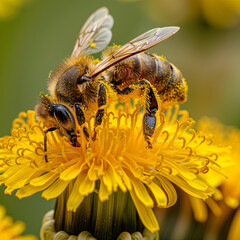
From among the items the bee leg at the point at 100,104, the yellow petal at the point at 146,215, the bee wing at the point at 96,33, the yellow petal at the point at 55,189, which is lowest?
the yellow petal at the point at 146,215

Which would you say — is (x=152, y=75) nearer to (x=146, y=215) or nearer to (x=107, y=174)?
(x=107, y=174)

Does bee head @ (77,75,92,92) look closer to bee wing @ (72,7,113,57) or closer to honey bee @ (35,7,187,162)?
honey bee @ (35,7,187,162)

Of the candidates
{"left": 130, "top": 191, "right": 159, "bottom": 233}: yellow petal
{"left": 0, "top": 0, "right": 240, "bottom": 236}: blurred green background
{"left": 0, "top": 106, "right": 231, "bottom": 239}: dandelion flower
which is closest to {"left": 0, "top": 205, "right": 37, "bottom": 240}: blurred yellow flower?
{"left": 0, "top": 106, "right": 231, "bottom": 239}: dandelion flower

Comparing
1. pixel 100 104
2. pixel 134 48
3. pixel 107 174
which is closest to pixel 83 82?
pixel 100 104

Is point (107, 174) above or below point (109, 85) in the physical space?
below

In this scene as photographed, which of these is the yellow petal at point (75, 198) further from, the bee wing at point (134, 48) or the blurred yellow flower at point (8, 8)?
the blurred yellow flower at point (8, 8)

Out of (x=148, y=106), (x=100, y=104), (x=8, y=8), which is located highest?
(x=8, y=8)

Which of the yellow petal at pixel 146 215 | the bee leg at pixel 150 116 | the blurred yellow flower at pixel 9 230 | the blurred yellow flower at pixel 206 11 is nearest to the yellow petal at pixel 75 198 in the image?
the yellow petal at pixel 146 215

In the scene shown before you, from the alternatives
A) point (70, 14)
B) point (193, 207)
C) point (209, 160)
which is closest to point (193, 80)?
point (70, 14)
